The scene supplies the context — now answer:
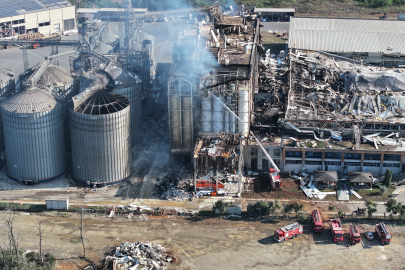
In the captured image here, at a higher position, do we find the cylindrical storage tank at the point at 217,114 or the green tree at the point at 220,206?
the cylindrical storage tank at the point at 217,114

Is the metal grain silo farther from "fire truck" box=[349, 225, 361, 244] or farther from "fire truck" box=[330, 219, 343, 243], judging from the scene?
"fire truck" box=[349, 225, 361, 244]

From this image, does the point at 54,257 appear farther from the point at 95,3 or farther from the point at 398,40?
the point at 95,3

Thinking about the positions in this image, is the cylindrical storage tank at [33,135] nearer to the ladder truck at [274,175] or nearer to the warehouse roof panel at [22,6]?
the ladder truck at [274,175]

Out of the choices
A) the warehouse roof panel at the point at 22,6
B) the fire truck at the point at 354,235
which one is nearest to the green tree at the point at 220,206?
the fire truck at the point at 354,235

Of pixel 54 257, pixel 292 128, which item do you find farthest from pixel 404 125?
pixel 54 257

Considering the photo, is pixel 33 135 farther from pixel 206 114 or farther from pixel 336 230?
pixel 336 230

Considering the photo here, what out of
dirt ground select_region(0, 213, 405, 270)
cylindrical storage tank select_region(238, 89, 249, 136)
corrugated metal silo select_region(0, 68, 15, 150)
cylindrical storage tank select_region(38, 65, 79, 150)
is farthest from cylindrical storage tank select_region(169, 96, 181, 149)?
corrugated metal silo select_region(0, 68, 15, 150)
